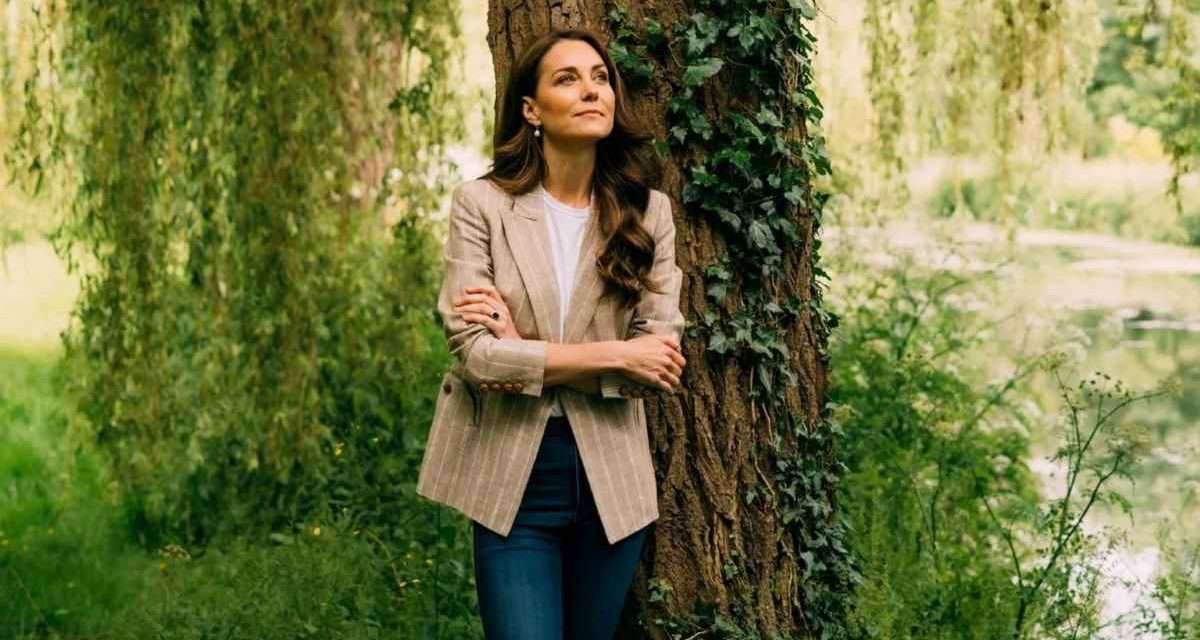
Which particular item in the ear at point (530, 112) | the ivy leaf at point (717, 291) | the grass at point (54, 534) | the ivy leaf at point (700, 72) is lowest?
the grass at point (54, 534)

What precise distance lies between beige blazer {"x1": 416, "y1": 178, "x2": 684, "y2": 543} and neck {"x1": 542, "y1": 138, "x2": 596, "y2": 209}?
45mm

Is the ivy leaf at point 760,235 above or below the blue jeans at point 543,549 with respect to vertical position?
above

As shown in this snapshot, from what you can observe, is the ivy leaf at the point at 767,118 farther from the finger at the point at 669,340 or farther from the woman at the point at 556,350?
the finger at the point at 669,340

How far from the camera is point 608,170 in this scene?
9.98 ft

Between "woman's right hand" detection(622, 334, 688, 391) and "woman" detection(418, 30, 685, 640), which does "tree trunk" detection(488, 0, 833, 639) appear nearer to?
"woman" detection(418, 30, 685, 640)

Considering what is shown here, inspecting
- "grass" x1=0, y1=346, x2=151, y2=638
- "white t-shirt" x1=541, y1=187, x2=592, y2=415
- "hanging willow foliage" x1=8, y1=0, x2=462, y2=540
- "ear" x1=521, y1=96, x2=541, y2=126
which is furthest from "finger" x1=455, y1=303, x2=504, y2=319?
"grass" x1=0, y1=346, x2=151, y2=638

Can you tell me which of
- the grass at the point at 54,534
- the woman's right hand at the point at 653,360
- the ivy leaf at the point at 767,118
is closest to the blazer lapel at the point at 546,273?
the woman's right hand at the point at 653,360

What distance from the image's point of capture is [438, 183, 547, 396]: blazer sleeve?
2803mm

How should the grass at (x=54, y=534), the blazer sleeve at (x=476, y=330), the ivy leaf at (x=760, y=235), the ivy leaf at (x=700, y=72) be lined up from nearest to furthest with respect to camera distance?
the blazer sleeve at (x=476, y=330)
the ivy leaf at (x=700, y=72)
the ivy leaf at (x=760, y=235)
the grass at (x=54, y=534)

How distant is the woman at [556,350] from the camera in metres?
2.87

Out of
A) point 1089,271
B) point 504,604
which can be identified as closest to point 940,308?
point 504,604

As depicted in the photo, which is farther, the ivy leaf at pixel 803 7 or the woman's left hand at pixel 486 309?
the ivy leaf at pixel 803 7

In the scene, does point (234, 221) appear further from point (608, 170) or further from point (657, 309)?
point (657, 309)

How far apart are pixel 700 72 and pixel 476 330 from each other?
0.79m
